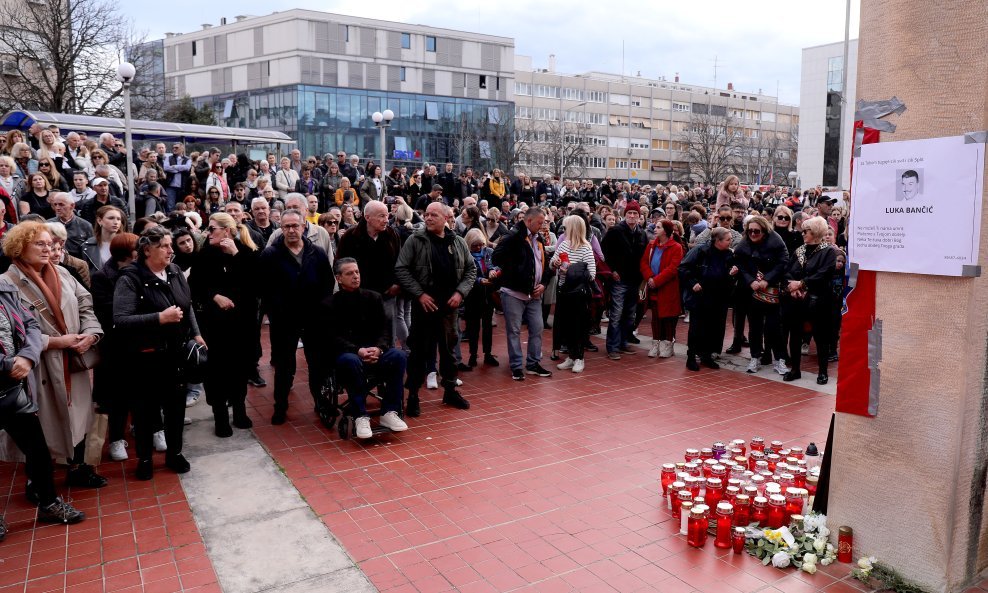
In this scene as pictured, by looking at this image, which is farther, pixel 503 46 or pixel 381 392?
pixel 503 46

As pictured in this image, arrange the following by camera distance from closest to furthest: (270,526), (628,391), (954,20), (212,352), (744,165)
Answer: (954,20) → (270,526) → (212,352) → (628,391) → (744,165)

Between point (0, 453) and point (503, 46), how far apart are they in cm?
7518

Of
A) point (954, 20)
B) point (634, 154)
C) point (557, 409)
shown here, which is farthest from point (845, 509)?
point (634, 154)

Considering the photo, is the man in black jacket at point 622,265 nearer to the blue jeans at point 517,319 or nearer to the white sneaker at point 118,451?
the blue jeans at point 517,319

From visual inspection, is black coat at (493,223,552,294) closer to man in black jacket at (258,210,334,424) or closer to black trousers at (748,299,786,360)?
man in black jacket at (258,210,334,424)

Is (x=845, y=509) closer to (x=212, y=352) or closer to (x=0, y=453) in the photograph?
(x=212, y=352)

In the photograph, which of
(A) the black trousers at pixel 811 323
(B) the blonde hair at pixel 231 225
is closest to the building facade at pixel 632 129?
(A) the black trousers at pixel 811 323

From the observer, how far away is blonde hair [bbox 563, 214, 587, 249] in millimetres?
9492

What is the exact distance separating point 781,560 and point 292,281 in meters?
4.94

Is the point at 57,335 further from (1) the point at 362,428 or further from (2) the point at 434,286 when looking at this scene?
(2) the point at 434,286

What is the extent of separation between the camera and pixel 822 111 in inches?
2911

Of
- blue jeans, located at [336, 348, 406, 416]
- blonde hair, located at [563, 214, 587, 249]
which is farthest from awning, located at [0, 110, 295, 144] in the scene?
blue jeans, located at [336, 348, 406, 416]

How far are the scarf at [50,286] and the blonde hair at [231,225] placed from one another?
1.75m

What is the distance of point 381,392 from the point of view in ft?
23.4
